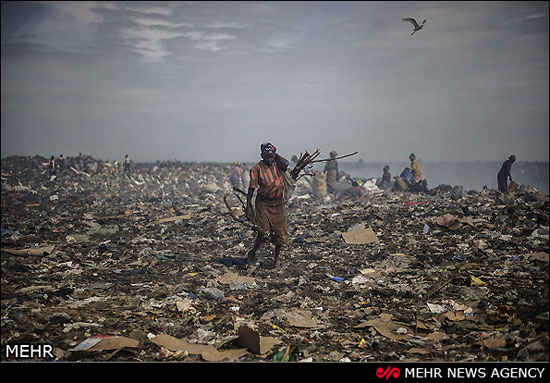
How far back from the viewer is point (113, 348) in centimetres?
328

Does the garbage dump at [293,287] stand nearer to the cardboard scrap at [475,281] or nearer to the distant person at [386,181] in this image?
the cardboard scrap at [475,281]

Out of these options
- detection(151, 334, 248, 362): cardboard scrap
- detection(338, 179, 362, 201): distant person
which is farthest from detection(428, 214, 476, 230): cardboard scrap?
detection(338, 179, 362, 201): distant person

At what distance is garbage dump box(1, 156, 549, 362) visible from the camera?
3.43 meters

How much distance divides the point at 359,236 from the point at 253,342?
180 inches

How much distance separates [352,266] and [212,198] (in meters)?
9.84

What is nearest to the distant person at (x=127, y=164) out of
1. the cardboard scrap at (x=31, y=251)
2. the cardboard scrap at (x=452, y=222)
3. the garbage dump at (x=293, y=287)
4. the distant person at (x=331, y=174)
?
the garbage dump at (x=293, y=287)

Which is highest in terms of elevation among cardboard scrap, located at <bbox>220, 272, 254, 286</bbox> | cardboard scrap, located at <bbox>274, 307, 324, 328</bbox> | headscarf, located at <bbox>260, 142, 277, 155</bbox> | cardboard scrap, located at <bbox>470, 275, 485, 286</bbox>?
headscarf, located at <bbox>260, 142, 277, 155</bbox>

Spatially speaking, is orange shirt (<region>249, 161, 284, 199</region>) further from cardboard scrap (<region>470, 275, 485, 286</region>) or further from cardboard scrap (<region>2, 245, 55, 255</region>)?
cardboard scrap (<region>2, 245, 55, 255</region>)

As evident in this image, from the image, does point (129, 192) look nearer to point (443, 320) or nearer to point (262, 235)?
point (262, 235)
